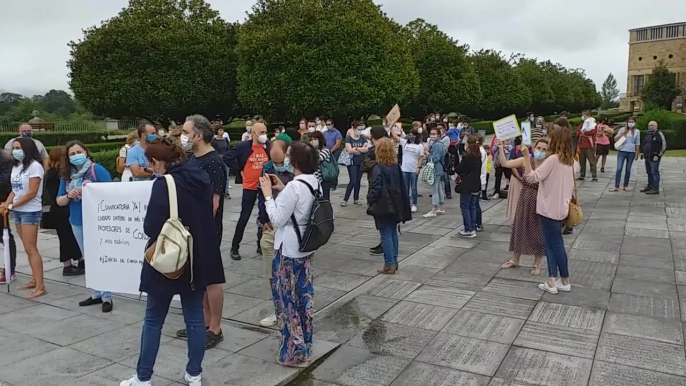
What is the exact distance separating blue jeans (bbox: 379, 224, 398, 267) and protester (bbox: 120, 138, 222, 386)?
3.10 metres

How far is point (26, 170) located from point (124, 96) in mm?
20327

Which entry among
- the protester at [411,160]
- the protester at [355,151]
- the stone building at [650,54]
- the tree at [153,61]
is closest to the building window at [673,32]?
the stone building at [650,54]

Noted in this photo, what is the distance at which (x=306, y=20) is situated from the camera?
72.9 feet

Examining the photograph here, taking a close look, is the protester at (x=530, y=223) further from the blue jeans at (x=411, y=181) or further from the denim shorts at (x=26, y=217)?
the denim shorts at (x=26, y=217)

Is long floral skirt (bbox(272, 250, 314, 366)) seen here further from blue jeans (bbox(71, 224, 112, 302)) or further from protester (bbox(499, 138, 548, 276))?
protester (bbox(499, 138, 548, 276))

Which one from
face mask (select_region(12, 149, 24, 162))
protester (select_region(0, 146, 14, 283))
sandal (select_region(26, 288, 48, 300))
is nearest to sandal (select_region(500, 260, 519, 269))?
sandal (select_region(26, 288, 48, 300))

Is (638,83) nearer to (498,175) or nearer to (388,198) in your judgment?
(498,175)

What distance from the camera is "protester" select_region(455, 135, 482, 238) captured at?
8.23 meters

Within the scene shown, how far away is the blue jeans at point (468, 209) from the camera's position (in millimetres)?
8414

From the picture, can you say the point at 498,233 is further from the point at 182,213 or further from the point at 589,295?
the point at 182,213

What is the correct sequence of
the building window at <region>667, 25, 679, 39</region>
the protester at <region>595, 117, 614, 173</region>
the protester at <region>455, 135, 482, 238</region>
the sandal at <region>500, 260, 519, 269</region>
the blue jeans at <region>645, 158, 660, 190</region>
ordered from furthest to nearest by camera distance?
the building window at <region>667, 25, 679, 39</region>, the protester at <region>595, 117, 614, 173</region>, the blue jeans at <region>645, 158, 660, 190</region>, the protester at <region>455, 135, 482, 238</region>, the sandal at <region>500, 260, 519, 269</region>

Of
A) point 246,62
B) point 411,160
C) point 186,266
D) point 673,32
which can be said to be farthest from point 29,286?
point 673,32

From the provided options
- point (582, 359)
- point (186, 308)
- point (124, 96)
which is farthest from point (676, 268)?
point (124, 96)

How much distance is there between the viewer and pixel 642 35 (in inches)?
3836
